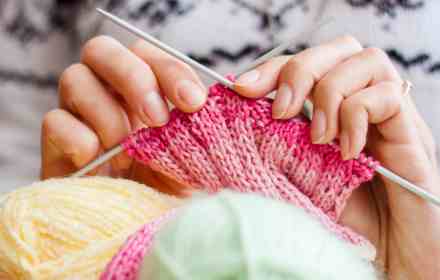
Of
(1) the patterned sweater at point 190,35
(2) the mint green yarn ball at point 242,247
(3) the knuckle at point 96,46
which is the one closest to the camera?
(2) the mint green yarn ball at point 242,247

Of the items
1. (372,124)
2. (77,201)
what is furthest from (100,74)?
(372,124)

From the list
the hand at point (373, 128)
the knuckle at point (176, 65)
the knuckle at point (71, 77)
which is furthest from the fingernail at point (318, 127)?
the knuckle at point (71, 77)

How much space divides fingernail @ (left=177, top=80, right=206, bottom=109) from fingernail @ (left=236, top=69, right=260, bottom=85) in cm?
3

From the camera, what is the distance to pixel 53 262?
477 millimetres

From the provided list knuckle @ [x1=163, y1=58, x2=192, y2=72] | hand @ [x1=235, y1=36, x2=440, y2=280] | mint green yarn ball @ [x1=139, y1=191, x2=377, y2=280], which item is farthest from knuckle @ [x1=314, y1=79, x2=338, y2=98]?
mint green yarn ball @ [x1=139, y1=191, x2=377, y2=280]

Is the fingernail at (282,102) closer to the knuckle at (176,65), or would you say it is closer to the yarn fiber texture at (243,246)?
the knuckle at (176,65)

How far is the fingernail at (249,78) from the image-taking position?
52 cm

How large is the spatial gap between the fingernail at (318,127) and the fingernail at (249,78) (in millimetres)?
61

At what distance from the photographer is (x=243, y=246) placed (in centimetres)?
28

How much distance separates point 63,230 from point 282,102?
8.0 inches

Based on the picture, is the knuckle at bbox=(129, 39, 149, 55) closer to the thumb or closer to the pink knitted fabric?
the thumb

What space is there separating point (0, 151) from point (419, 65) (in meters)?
0.63

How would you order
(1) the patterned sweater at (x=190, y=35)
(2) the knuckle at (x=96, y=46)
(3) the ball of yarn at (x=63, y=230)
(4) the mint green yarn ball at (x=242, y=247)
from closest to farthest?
Result: 1. (4) the mint green yarn ball at (x=242, y=247)
2. (3) the ball of yarn at (x=63, y=230)
3. (2) the knuckle at (x=96, y=46)
4. (1) the patterned sweater at (x=190, y=35)

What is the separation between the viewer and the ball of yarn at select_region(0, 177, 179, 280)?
0.47 meters
